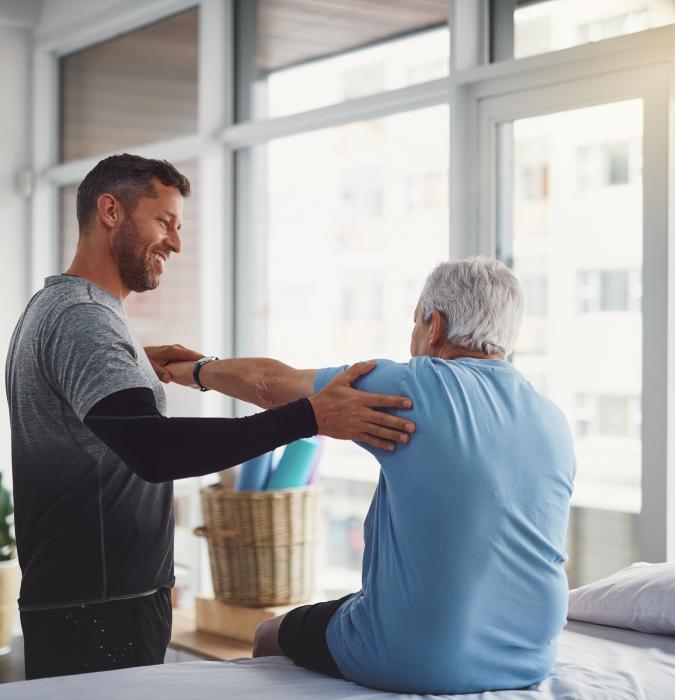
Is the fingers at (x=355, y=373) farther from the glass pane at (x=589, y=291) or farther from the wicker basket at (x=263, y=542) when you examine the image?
the wicker basket at (x=263, y=542)

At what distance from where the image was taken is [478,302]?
5.67 feet

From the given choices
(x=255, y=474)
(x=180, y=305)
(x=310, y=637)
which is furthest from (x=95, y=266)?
(x=180, y=305)

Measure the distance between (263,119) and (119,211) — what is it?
6.25ft

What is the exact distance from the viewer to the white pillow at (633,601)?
2.01m

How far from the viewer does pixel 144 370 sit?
1.82 m

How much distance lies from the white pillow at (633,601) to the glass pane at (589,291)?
1.72 ft

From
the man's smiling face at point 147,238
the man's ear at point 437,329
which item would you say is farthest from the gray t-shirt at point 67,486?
the man's ear at point 437,329

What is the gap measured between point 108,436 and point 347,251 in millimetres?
1978

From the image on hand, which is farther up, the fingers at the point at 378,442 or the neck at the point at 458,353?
the neck at the point at 458,353

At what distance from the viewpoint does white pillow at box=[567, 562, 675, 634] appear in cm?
201

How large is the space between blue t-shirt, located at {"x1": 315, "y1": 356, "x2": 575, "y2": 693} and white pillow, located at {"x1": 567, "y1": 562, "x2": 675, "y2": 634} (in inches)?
15.6

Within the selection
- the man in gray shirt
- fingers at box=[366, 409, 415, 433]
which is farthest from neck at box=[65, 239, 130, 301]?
fingers at box=[366, 409, 415, 433]

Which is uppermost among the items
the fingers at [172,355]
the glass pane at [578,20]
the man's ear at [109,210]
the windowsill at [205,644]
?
the glass pane at [578,20]

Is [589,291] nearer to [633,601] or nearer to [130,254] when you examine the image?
[633,601]
